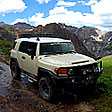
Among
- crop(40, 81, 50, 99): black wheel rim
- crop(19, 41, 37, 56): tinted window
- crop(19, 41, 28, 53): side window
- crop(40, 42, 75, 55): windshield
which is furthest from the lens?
crop(19, 41, 28, 53): side window

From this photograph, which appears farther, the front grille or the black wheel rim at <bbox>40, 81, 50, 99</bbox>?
the black wheel rim at <bbox>40, 81, 50, 99</bbox>

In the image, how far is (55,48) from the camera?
7.34 metres

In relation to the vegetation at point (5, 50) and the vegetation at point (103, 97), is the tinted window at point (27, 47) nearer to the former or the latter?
the vegetation at point (103, 97)

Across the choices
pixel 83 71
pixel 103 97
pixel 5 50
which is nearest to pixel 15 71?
pixel 83 71

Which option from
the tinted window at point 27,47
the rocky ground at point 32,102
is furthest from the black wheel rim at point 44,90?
the tinted window at point 27,47

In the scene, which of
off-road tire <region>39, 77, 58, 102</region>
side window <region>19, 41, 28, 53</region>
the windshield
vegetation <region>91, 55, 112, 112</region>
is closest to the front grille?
off-road tire <region>39, 77, 58, 102</region>

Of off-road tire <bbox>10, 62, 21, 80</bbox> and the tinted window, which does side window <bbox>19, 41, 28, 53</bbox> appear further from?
off-road tire <bbox>10, 62, 21, 80</bbox>

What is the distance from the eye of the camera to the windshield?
711 cm

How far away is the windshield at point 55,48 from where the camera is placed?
7.11 m

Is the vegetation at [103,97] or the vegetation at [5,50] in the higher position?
the vegetation at [5,50]

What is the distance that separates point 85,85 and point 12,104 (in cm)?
309

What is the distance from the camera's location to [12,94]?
7.36 m


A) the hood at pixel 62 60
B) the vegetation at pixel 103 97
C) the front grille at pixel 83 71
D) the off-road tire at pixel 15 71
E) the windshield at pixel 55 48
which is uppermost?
the windshield at pixel 55 48

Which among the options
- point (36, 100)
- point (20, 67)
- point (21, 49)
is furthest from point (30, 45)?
point (36, 100)
